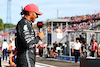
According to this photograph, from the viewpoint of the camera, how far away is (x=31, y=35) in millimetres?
4586

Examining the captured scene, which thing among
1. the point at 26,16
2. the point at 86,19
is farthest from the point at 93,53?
the point at 86,19

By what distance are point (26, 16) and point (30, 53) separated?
25.8 inches

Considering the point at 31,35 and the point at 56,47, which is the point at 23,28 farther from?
the point at 56,47

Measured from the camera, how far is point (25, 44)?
14.6 feet

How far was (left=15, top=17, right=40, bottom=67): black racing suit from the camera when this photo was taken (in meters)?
4.48

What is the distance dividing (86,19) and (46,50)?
112 feet

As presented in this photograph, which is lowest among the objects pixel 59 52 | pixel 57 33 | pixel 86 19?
pixel 59 52

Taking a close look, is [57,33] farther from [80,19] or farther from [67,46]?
[80,19]

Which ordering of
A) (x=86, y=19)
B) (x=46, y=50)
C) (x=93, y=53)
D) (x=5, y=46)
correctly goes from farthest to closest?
(x=86, y=19)
(x=46, y=50)
(x=5, y=46)
(x=93, y=53)

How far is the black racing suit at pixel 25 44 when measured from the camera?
4.48 metres

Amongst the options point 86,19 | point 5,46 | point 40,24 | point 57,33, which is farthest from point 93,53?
point 86,19

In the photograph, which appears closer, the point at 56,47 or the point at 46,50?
the point at 56,47

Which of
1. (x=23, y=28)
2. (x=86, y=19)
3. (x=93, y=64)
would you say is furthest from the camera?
(x=86, y=19)

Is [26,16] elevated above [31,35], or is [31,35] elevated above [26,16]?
[26,16]
